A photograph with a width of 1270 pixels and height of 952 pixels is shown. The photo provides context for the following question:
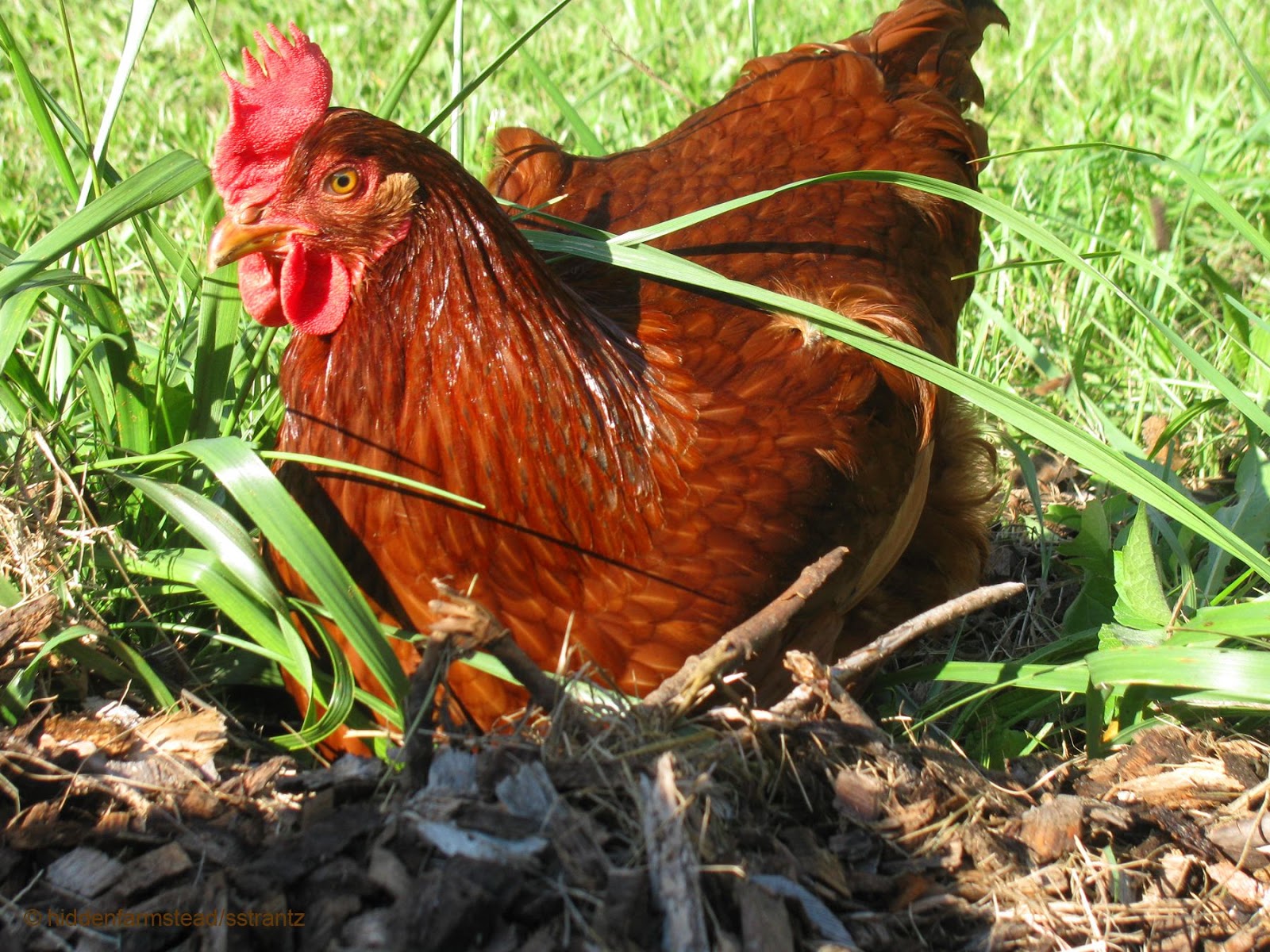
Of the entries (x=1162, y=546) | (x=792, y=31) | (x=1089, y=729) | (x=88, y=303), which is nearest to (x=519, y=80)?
(x=792, y=31)

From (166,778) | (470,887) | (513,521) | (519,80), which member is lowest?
(470,887)

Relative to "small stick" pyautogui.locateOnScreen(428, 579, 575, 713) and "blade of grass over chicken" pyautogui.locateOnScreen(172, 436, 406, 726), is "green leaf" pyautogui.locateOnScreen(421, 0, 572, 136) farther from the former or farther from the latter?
"small stick" pyautogui.locateOnScreen(428, 579, 575, 713)

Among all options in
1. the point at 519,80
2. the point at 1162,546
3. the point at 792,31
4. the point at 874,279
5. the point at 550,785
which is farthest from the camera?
the point at 792,31

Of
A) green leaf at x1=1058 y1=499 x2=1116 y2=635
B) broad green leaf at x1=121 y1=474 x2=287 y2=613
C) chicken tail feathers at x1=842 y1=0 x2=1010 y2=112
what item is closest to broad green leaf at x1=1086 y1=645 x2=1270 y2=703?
green leaf at x1=1058 y1=499 x2=1116 y2=635

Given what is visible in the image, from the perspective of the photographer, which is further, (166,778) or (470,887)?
(166,778)

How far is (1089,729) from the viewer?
7.70ft

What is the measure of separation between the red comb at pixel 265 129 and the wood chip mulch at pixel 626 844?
1.02 metres

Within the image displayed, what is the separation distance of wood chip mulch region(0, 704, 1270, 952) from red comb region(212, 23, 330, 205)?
1018mm

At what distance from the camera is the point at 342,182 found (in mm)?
A: 2127

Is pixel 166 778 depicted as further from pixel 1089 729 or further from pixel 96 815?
pixel 1089 729

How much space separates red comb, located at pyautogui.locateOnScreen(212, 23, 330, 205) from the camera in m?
2.19

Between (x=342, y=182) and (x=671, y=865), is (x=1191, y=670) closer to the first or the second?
(x=671, y=865)

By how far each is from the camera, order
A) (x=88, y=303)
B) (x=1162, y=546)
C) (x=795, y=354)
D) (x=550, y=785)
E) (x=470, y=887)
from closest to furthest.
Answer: (x=470, y=887) < (x=550, y=785) < (x=88, y=303) < (x=795, y=354) < (x=1162, y=546)

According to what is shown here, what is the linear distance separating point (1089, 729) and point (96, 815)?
1.89 meters
